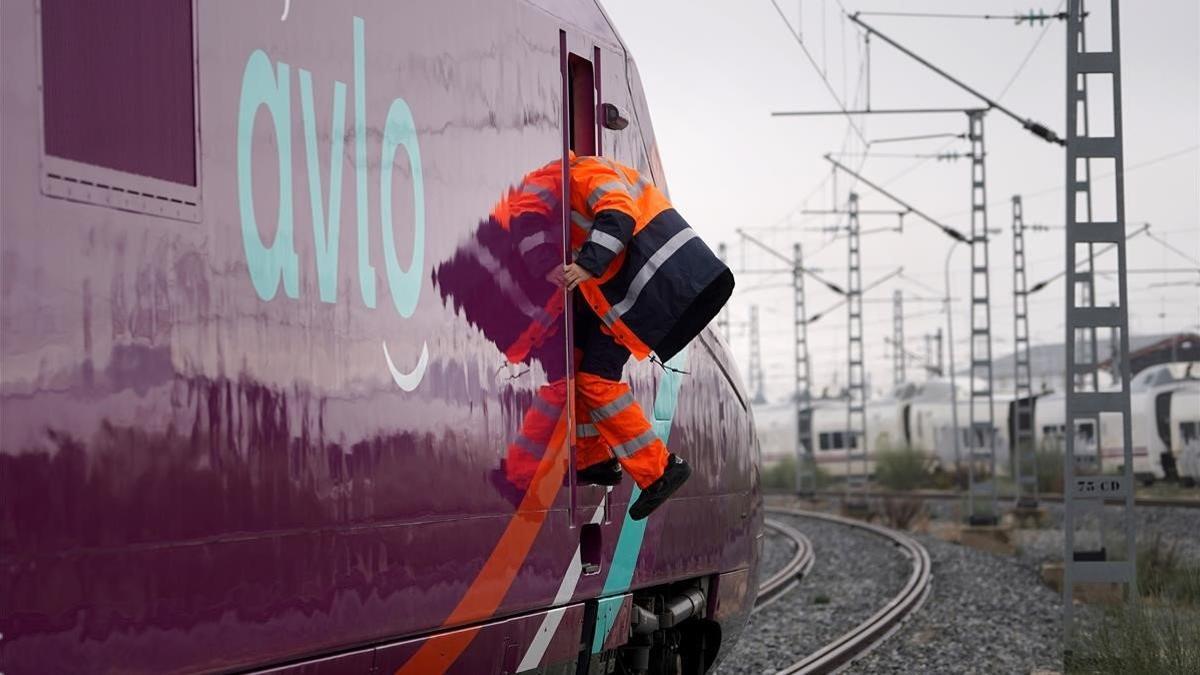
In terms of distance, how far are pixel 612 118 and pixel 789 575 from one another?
1467 centimetres

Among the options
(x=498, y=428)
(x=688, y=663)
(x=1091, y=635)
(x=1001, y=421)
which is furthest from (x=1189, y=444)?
(x=498, y=428)

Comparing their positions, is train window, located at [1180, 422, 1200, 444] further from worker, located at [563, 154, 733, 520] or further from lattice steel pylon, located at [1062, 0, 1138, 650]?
worker, located at [563, 154, 733, 520]

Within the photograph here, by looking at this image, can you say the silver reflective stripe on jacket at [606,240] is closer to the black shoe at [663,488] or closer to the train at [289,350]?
the train at [289,350]

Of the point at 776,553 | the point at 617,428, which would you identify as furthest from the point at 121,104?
the point at 776,553

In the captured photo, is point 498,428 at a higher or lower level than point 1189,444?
higher

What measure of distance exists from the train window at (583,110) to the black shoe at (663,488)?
3.94ft

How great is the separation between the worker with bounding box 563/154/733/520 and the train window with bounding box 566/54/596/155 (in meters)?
0.23

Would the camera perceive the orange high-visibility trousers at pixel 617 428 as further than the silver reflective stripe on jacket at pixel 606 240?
Yes

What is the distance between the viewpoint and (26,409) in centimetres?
310

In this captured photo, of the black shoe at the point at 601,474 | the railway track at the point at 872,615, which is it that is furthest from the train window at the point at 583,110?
the railway track at the point at 872,615

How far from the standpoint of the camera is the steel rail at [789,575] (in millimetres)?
17906

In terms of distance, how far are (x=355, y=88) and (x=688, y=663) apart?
3.96m

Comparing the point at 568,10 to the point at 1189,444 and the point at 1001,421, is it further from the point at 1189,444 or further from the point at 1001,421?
the point at 1001,421

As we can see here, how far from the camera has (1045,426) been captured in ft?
163
